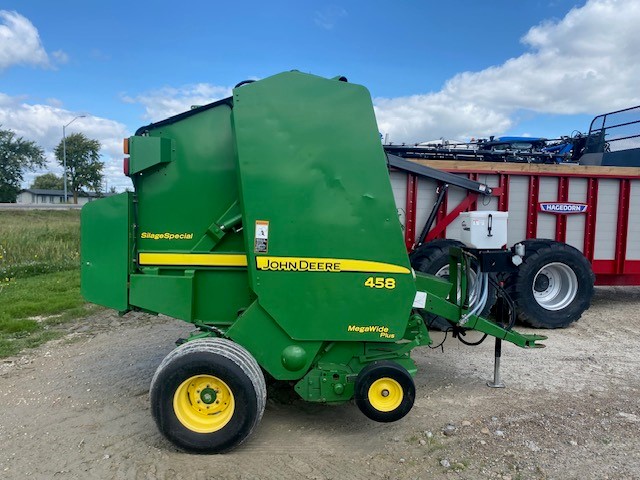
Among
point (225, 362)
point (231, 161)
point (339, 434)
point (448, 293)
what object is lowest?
point (339, 434)

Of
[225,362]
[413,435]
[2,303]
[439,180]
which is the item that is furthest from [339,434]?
[2,303]

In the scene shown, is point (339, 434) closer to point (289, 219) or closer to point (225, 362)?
point (225, 362)

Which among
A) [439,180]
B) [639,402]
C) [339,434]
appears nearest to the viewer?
[339,434]

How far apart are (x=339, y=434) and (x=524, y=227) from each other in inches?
190

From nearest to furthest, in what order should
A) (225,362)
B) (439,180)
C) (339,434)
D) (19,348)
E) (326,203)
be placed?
1. (225,362)
2. (326,203)
3. (339,434)
4. (19,348)
5. (439,180)

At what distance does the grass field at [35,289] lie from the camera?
21.4 ft

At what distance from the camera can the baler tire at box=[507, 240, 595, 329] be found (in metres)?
6.77

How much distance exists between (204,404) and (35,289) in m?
6.94

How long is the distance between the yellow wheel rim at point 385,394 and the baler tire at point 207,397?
0.81 m

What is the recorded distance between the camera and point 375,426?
394 centimetres

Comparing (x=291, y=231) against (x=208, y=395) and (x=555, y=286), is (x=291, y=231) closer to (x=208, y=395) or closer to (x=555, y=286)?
(x=208, y=395)

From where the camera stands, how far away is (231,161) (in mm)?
3936

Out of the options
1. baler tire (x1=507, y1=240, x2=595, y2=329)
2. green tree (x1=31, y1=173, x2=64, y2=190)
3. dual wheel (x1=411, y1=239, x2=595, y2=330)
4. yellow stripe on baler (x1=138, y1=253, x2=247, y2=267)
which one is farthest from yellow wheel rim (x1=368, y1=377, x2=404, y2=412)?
green tree (x1=31, y1=173, x2=64, y2=190)

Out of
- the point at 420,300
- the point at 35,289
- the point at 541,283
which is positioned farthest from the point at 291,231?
the point at 35,289
